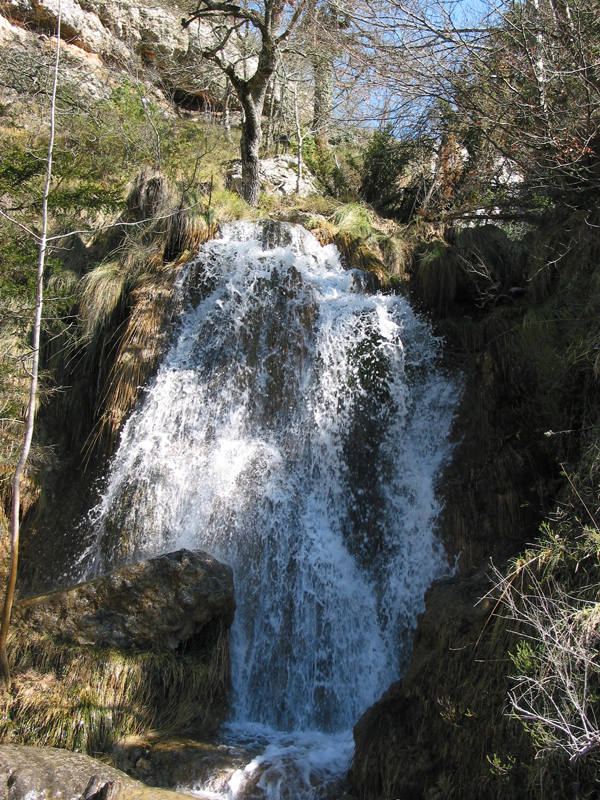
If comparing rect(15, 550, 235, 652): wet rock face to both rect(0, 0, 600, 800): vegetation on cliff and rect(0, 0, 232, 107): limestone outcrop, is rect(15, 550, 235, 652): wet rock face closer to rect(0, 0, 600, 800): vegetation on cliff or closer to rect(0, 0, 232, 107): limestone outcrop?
rect(0, 0, 600, 800): vegetation on cliff

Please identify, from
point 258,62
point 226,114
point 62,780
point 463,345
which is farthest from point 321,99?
point 62,780

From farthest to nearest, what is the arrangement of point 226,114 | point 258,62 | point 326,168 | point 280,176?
point 226,114 < point 326,168 < point 280,176 < point 258,62

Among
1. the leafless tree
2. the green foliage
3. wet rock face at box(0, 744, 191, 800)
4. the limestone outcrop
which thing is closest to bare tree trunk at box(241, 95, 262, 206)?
the leafless tree

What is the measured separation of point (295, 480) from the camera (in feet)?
18.9

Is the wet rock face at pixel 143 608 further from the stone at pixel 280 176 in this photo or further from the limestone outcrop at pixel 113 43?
the limestone outcrop at pixel 113 43

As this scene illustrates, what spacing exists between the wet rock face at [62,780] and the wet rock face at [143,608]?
1083 millimetres

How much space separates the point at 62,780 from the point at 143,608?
1447 mm

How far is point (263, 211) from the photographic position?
9344mm

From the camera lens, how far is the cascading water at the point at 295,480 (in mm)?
4711

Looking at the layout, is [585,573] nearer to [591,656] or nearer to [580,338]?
[591,656]

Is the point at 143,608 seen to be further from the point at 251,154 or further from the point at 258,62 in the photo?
the point at 258,62

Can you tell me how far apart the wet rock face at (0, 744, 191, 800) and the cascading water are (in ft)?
2.12

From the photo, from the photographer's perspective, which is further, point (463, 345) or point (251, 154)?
point (251, 154)

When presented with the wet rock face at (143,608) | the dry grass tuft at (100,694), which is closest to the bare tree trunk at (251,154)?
the wet rock face at (143,608)
